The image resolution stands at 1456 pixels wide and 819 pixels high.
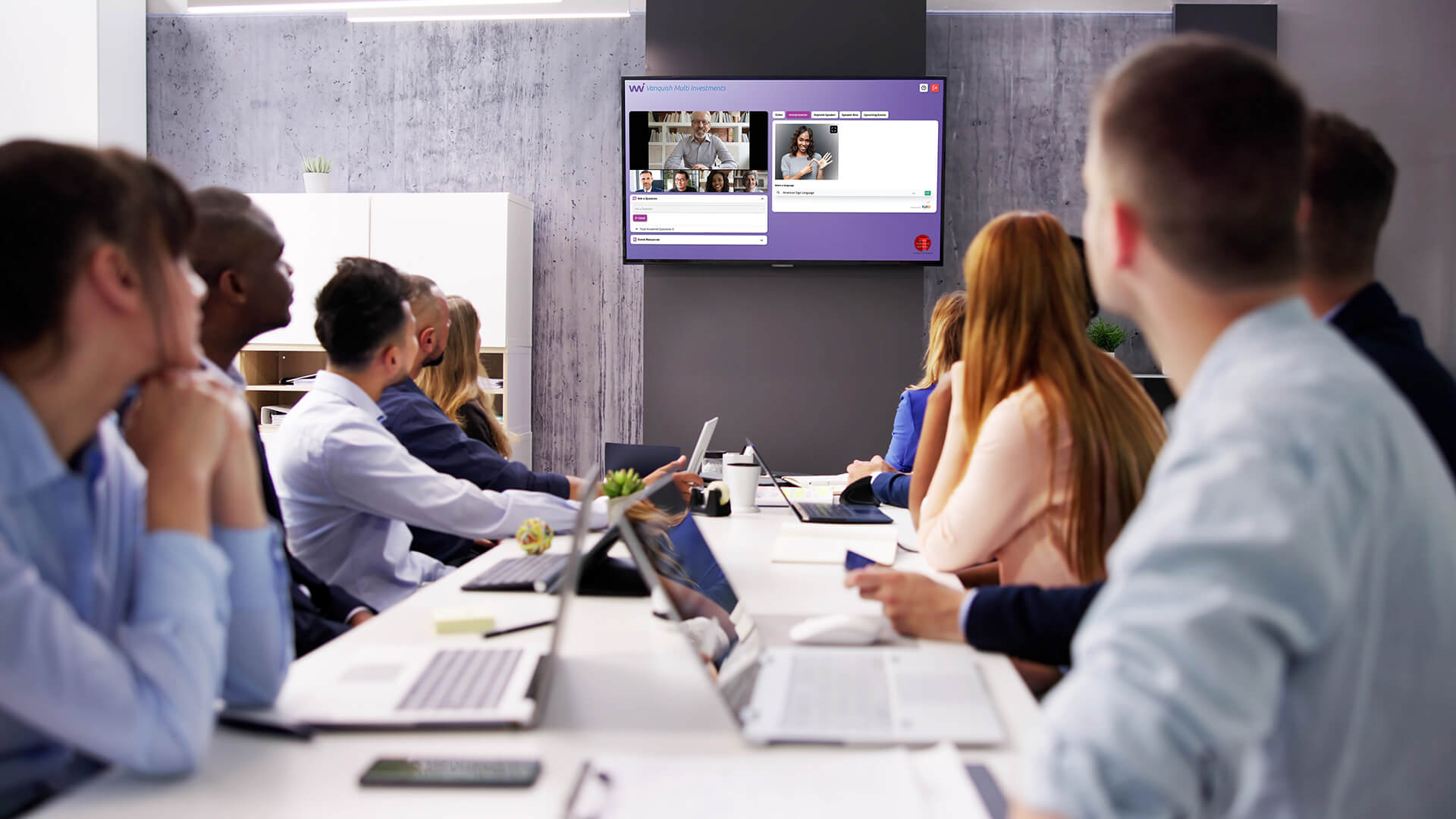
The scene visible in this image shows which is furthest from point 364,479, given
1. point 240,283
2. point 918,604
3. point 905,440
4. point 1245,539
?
point 905,440

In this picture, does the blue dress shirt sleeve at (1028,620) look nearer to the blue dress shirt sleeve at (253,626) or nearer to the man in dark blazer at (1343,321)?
the man in dark blazer at (1343,321)

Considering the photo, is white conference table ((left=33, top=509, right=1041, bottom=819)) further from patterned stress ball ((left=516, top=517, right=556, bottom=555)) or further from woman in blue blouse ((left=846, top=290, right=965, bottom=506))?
woman in blue blouse ((left=846, top=290, right=965, bottom=506))

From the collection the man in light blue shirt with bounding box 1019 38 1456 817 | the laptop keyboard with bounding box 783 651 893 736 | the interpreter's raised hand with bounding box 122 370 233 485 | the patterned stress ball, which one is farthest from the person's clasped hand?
the man in light blue shirt with bounding box 1019 38 1456 817

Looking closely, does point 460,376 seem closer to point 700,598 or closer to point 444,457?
point 444,457

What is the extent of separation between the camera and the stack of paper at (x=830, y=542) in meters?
1.92

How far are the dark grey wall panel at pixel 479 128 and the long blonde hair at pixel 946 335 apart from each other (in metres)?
2.09

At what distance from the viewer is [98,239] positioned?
876 millimetres

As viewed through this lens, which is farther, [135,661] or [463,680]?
[463,680]

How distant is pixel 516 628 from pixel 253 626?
1.40 feet

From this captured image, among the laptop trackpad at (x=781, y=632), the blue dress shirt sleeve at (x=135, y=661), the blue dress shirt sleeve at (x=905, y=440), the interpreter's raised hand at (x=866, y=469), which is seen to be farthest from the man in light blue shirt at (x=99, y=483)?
the blue dress shirt sleeve at (x=905, y=440)

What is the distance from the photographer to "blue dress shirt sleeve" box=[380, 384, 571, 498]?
2.48 meters

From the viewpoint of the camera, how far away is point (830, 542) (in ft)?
6.78

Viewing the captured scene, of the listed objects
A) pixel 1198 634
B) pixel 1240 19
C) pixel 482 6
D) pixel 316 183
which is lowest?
pixel 1198 634

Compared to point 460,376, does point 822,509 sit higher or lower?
lower
